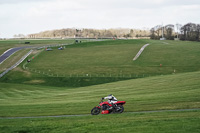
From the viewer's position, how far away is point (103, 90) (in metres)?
48.5

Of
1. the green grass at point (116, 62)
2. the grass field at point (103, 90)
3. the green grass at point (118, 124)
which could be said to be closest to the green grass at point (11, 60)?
the grass field at point (103, 90)

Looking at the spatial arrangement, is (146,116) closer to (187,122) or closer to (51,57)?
(187,122)

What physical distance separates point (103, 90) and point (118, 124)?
27090 mm

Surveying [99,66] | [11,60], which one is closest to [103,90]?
[99,66]

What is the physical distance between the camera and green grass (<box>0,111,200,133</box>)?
771 inches

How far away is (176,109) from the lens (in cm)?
2647

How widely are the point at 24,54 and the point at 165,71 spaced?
2418 inches

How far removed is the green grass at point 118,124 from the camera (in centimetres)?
1958

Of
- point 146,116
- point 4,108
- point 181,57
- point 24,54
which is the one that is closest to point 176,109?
point 146,116

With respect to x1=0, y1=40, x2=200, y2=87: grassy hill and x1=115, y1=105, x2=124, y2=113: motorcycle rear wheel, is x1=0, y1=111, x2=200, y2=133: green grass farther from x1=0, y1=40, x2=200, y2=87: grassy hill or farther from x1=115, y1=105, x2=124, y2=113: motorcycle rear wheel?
x1=0, y1=40, x2=200, y2=87: grassy hill

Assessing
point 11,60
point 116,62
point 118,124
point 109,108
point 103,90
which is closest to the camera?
point 118,124

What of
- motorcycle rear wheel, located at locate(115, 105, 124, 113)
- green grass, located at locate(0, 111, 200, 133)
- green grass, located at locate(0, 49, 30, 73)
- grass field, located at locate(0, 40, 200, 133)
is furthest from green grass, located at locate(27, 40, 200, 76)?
green grass, located at locate(0, 111, 200, 133)

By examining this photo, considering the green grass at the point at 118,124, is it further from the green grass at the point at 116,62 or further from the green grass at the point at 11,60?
the green grass at the point at 11,60

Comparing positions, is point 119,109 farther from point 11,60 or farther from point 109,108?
point 11,60
